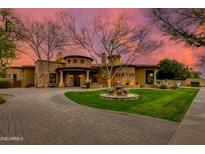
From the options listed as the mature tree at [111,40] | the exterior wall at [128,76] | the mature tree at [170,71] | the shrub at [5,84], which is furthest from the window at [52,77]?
the mature tree at [170,71]

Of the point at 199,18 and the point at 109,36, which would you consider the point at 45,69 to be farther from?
the point at 199,18

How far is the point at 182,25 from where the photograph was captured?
336 inches

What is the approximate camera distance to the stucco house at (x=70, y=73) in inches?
987

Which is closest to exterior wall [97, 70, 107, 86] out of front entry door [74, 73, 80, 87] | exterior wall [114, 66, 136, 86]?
exterior wall [114, 66, 136, 86]

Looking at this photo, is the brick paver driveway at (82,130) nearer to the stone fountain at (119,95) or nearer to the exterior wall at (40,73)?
the stone fountain at (119,95)

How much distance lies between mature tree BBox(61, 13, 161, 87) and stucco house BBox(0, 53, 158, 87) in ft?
20.4

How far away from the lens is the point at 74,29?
694 inches

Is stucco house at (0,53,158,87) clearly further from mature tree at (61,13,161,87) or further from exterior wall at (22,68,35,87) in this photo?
mature tree at (61,13,161,87)

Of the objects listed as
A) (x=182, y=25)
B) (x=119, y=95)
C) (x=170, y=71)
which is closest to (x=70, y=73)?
(x=119, y=95)

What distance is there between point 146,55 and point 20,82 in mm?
18864

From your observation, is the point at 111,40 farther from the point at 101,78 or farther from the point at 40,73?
the point at 40,73

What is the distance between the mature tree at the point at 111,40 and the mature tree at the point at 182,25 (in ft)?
26.8
